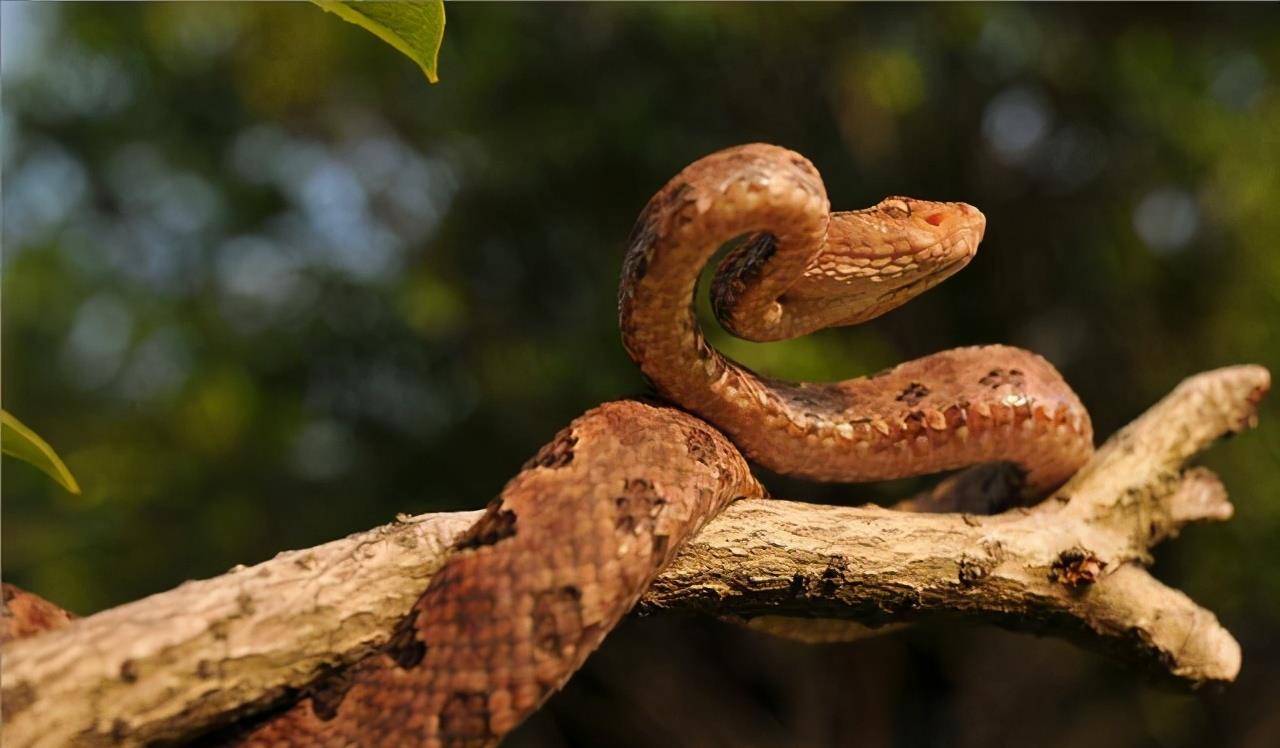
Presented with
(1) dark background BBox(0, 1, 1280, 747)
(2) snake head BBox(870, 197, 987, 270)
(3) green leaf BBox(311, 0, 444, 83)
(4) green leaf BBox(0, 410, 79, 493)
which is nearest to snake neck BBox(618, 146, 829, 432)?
(2) snake head BBox(870, 197, 987, 270)

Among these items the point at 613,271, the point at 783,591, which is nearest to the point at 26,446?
the point at 783,591

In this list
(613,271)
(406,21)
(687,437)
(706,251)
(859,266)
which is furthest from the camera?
(613,271)

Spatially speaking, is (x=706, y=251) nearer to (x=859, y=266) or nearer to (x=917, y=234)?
(x=859, y=266)

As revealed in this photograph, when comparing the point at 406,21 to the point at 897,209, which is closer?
the point at 406,21

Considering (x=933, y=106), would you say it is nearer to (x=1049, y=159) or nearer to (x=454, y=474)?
(x=1049, y=159)

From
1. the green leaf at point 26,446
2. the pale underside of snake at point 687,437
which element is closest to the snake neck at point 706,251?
the pale underside of snake at point 687,437

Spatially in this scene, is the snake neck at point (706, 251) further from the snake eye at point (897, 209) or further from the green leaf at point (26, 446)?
the green leaf at point (26, 446)
